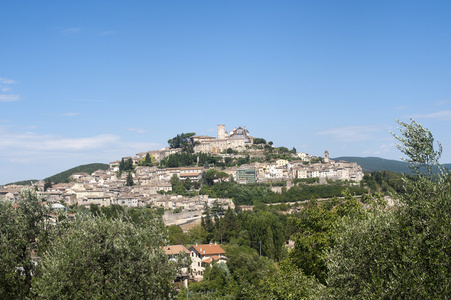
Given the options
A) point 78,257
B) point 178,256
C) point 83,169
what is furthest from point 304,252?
point 83,169

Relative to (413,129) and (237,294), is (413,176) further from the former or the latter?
(237,294)

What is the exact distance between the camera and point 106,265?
13.0 meters

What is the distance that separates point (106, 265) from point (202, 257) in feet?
104

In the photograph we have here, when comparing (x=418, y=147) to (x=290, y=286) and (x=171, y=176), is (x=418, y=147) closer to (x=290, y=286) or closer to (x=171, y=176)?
(x=290, y=286)

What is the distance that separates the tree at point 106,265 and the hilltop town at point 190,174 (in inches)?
2193

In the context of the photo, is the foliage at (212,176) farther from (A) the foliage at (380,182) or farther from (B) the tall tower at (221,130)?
(B) the tall tower at (221,130)

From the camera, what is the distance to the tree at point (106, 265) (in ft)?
40.3

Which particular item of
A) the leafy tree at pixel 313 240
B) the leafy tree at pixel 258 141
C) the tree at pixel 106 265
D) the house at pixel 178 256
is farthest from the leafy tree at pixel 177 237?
the leafy tree at pixel 258 141

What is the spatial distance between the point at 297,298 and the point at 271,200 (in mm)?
65935

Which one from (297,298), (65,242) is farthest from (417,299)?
(65,242)

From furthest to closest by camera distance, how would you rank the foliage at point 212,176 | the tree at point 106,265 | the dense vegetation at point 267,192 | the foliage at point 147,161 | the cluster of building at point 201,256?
1. the foliage at point 147,161
2. the foliage at point 212,176
3. the dense vegetation at point 267,192
4. the cluster of building at point 201,256
5. the tree at point 106,265

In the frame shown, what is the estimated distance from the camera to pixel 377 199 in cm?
1573

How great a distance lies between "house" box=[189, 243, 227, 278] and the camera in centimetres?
4281

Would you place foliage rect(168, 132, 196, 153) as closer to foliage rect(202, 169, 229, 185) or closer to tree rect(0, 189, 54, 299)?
foliage rect(202, 169, 229, 185)
